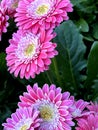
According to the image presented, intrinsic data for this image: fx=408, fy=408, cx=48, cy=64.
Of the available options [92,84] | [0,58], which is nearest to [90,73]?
[92,84]

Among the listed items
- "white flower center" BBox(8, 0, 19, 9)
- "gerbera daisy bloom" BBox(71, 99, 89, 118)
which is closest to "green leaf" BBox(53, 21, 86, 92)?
"white flower center" BBox(8, 0, 19, 9)

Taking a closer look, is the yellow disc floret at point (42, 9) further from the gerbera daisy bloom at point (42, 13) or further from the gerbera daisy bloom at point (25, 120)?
the gerbera daisy bloom at point (25, 120)

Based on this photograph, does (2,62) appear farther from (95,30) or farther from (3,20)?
(95,30)

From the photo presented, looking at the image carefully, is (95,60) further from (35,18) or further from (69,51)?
(35,18)

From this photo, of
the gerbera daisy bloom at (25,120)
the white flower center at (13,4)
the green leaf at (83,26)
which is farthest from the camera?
the green leaf at (83,26)

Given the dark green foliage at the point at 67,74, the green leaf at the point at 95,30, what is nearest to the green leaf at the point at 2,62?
the dark green foliage at the point at 67,74

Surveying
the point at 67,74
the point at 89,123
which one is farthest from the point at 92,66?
the point at 89,123

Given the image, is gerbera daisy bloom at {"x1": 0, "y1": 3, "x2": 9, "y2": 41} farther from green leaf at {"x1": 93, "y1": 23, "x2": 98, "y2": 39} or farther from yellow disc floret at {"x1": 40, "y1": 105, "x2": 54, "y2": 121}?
green leaf at {"x1": 93, "y1": 23, "x2": 98, "y2": 39}
